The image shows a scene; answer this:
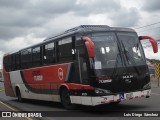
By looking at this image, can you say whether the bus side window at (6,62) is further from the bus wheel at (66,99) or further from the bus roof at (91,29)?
the bus roof at (91,29)

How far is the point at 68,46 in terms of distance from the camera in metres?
15.8

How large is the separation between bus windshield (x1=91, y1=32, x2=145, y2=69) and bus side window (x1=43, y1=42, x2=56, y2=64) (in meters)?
3.41

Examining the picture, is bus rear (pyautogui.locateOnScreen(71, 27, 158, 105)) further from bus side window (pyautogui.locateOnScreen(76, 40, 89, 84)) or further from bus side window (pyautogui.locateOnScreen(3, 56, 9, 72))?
bus side window (pyautogui.locateOnScreen(3, 56, 9, 72))

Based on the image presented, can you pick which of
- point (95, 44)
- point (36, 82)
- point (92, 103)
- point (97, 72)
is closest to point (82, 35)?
point (95, 44)

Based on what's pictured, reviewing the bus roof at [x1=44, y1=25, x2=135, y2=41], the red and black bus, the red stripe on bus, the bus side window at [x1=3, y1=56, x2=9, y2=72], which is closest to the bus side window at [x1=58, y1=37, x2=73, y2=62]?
the red and black bus

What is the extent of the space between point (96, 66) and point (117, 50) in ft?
3.78

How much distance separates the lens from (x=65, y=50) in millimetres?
16156

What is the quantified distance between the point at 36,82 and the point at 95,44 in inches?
259

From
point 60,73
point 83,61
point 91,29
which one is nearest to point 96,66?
point 83,61

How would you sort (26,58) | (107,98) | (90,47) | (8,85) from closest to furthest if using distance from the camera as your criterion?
1. (90,47)
2. (107,98)
3. (26,58)
4. (8,85)

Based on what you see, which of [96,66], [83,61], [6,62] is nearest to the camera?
[96,66]

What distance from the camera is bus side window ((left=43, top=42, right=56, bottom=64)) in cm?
1740

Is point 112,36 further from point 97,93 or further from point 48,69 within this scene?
point 48,69

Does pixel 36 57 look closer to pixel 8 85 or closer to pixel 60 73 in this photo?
pixel 60 73
